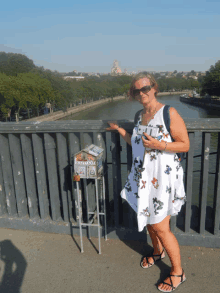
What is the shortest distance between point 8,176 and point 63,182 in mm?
727

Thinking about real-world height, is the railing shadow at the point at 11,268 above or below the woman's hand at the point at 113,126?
below

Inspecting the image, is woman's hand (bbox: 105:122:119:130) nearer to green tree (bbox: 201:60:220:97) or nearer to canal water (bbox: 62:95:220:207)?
canal water (bbox: 62:95:220:207)

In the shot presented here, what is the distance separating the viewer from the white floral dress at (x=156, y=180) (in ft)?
7.45

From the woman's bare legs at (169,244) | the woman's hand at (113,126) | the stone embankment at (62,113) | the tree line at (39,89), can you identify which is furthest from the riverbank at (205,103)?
the woman's bare legs at (169,244)

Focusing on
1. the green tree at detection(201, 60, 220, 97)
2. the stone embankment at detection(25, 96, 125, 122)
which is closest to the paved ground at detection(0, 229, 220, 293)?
the stone embankment at detection(25, 96, 125, 122)

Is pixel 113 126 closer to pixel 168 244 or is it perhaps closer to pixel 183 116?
pixel 183 116

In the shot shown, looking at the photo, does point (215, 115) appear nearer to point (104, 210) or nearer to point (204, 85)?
point (204, 85)

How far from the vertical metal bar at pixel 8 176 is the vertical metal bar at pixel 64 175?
2.21 feet

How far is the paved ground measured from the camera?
8.32ft

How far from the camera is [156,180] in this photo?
7.59 feet

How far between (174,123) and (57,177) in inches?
66.7

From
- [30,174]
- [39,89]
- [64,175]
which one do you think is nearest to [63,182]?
[64,175]

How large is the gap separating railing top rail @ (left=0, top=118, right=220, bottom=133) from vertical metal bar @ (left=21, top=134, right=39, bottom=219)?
0.15 metres

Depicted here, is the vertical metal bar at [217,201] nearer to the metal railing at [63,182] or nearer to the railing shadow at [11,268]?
the metal railing at [63,182]
